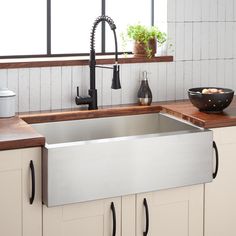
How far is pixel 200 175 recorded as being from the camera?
9.86ft

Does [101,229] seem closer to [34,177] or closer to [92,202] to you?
[92,202]

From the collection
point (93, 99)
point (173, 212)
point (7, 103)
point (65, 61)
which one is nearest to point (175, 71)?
point (93, 99)

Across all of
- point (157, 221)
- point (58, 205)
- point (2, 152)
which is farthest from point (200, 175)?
point (2, 152)

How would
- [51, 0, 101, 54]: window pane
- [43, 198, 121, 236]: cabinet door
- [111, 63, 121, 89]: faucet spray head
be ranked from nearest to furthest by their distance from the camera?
1. [43, 198, 121, 236]: cabinet door
2. [111, 63, 121, 89]: faucet spray head
3. [51, 0, 101, 54]: window pane

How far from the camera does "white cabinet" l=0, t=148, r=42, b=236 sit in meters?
2.65

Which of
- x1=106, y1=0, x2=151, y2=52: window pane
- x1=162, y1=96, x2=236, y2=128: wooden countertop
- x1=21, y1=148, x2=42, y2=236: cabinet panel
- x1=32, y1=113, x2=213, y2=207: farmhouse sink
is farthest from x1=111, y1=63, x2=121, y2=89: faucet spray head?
x1=21, y1=148, x2=42, y2=236: cabinet panel

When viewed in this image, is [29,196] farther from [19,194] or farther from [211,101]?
[211,101]

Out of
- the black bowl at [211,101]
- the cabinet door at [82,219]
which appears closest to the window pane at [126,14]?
the black bowl at [211,101]

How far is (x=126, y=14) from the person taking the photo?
3963 millimetres

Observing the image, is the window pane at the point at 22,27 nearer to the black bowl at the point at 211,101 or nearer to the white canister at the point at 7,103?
the white canister at the point at 7,103

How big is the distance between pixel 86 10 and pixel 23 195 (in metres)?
1.61

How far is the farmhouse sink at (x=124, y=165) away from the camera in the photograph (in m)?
2.67

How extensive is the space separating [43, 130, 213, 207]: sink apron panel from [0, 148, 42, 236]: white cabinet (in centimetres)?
6

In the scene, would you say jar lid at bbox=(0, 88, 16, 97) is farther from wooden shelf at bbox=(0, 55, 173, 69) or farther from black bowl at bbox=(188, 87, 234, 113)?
black bowl at bbox=(188, 87, 234, 113)
